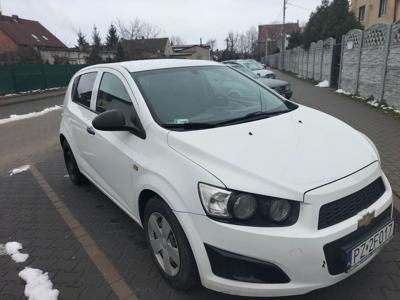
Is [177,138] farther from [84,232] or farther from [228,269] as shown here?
[84,232]

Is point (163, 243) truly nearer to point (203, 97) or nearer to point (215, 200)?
point (215, 200)

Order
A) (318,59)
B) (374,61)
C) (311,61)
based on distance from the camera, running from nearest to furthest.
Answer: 1. (374,61)
2. (318,59)
3. (311,61)

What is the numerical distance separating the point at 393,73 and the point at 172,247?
9.88m

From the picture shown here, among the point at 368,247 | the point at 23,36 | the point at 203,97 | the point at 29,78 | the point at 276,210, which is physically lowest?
the point at 29,78

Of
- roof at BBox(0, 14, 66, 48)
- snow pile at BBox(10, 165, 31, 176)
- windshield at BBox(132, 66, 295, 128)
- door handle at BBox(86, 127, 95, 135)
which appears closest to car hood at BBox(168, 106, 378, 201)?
windshield at BBox(132, 66, 295, 128)

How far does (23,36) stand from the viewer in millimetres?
51125

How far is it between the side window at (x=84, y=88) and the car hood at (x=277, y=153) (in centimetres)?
203

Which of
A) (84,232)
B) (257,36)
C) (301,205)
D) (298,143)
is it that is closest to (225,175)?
(301,205)

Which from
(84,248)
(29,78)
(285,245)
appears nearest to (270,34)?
(29,78)

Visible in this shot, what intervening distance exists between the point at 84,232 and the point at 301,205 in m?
2.61

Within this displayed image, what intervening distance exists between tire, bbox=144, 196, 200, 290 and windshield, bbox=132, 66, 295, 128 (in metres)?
0.68

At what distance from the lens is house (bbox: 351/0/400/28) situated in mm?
31312

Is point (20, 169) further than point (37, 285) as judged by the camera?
Yes

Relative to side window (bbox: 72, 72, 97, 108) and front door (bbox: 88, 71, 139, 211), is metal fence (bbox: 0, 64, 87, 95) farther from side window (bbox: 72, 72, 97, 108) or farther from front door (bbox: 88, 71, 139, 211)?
front door (bbox: 88, 71, 139, 211)
